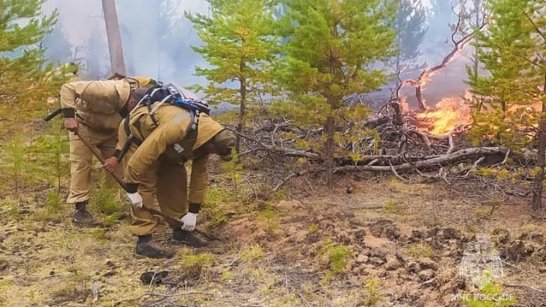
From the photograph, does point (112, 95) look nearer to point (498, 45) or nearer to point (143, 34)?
point (498, 45)

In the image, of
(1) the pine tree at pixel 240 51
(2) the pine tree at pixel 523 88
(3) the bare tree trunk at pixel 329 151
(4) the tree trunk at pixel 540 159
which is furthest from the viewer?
A: (1) the pine tree at pixel 240 51

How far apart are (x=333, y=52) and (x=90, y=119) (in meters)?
3.63

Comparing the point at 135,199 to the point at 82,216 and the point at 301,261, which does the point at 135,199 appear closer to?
the point at 82,216

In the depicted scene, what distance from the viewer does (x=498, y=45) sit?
6531 millimetres

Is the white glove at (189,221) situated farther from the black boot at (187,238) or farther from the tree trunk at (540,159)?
the tree trunk at (540,159)

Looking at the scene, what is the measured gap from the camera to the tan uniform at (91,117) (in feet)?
19.5

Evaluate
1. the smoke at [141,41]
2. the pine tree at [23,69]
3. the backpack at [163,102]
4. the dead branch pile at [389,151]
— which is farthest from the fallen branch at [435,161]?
the smoke at [141,41]

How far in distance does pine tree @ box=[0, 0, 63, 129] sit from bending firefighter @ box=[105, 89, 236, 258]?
4478mm

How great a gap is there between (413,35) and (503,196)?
2016cm

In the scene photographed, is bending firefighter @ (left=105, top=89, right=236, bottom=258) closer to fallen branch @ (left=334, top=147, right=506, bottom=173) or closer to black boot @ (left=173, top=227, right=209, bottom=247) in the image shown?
black boot @ (left=173, top=227, right=209, bottom=247)

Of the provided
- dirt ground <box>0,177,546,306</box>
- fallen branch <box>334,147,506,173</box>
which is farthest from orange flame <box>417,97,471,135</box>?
dirt ground <box>0,177,546,306</box>

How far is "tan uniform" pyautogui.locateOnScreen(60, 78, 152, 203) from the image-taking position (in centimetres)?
593

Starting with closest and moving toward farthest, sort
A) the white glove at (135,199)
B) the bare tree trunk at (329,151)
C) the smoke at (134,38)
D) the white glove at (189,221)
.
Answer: the white glove at (135,199), the white glove at (189,221), the bare tree trunk at (329,151), the smoke at (134,38)

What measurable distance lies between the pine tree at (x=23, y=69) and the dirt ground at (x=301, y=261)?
3.10 m
